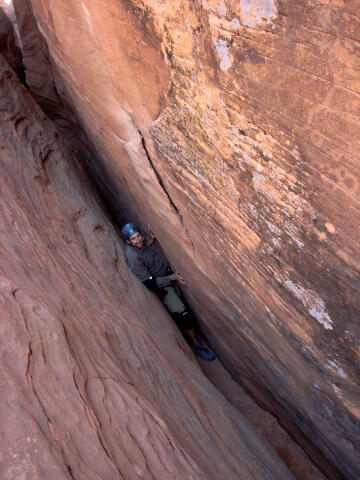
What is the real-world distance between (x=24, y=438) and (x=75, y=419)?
30cm

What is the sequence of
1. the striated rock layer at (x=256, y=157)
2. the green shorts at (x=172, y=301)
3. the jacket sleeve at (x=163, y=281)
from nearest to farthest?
the striated rock layer at (x=256, y=157) → the jacket sleeve at (x=163, y=281) → the green shorts at (x=172, y=301)

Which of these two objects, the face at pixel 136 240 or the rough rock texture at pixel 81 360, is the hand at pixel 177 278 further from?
the face at pixel 136 240

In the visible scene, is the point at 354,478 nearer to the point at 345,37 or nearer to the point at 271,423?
the point at 271,423

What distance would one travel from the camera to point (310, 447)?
14.8 ft

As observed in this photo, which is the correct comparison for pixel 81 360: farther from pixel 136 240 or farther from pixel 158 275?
pixel 158 275

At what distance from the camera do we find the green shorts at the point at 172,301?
5516 millimetres

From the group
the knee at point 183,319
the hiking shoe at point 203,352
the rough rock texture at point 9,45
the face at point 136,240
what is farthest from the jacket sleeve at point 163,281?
the rough rock texture at point 9,45

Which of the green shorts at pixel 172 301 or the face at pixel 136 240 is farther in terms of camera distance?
the green shorts at pixel 172 301

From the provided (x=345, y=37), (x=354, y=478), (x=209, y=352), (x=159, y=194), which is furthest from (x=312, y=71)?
(x=209, y=352)

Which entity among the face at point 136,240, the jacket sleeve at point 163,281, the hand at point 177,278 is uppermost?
the face at point 136,240

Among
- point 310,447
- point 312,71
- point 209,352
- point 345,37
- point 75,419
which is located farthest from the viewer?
point 209,352

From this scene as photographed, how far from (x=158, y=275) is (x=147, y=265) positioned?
29 centimetres

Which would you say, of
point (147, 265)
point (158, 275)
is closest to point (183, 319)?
point (158, 275)

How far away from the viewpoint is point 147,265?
5.11 m
